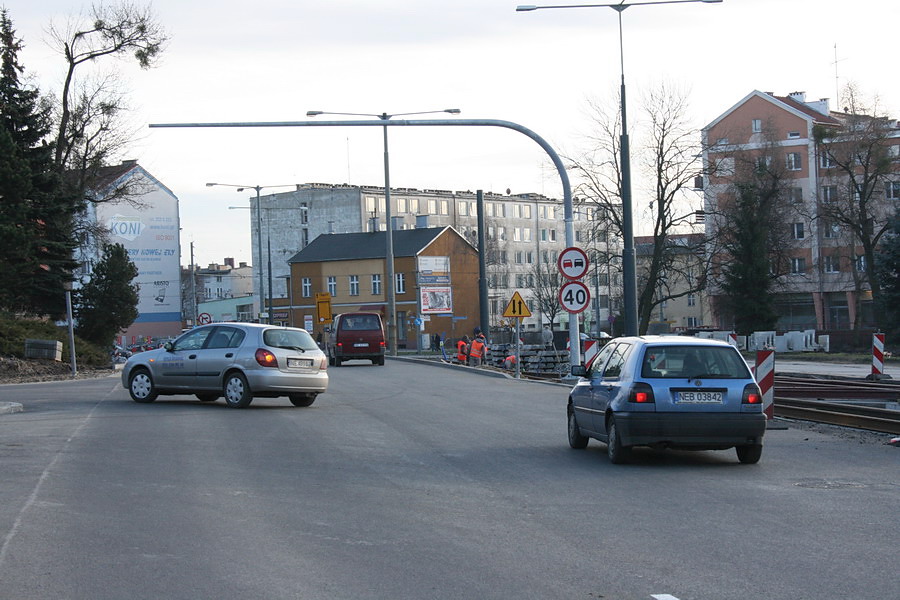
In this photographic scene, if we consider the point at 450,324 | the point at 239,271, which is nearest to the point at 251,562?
the point at 450,324

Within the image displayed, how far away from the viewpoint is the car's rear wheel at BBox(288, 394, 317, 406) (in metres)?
20.6

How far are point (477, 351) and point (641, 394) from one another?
27687 mm

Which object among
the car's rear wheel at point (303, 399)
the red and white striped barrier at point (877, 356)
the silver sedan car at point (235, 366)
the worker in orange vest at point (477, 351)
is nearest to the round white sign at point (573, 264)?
the silver sedan car at point (235, 366)

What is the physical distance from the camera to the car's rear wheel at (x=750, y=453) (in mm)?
11727

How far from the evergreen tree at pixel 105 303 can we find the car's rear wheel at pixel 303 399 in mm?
27183

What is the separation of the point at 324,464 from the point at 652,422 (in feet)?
11.4

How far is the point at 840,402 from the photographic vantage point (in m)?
20.9

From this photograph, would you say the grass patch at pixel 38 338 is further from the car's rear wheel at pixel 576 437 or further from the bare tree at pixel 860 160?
the bare tree at pixel 860 160

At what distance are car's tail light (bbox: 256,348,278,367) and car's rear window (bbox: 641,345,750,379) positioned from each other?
9.33 metres

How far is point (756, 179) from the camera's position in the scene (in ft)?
205

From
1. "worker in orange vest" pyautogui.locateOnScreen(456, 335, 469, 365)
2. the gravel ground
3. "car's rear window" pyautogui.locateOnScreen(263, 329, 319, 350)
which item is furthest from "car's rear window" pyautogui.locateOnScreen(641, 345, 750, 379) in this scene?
"worker in orange vest" pyautogui.locateOnScreen(456, 335, 469, 365)

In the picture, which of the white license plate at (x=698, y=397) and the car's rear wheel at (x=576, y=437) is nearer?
the white license plate at (x=698, y=397)

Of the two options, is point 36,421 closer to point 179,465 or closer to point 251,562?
point 179,465

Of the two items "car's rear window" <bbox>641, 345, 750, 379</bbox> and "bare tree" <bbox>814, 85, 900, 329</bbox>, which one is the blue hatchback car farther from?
"bare tree" <bbox>814, 85, 900, 329</bbox>
